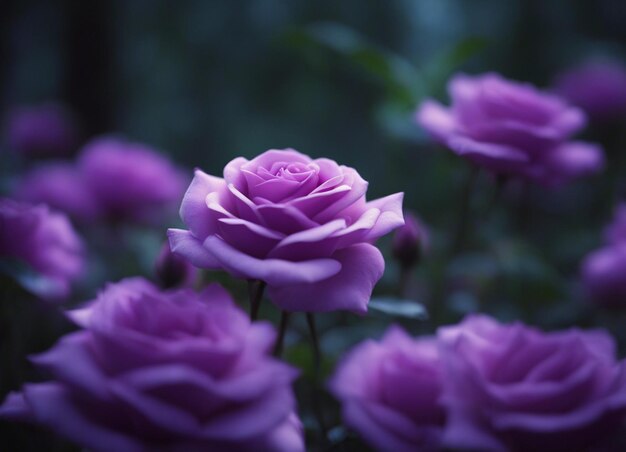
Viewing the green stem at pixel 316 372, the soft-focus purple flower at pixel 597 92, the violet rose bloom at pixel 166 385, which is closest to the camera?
the violet rose bloom at pixel 166 385

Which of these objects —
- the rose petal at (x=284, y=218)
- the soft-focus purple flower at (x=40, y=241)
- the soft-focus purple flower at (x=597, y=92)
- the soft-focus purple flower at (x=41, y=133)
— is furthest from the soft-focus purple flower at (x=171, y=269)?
the soft-focus purple flower at (x=41, y=133)

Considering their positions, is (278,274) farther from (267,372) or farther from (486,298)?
(486,298)

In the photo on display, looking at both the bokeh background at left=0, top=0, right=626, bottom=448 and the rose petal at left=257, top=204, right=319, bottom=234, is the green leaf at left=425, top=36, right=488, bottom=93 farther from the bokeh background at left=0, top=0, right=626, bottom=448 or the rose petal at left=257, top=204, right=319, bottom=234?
the rose petal at left=257, top=204, right=319, bottom=234

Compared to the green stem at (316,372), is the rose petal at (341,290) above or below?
above

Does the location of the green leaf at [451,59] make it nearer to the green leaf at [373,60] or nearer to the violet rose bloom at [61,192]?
the green leaf at [373,60]

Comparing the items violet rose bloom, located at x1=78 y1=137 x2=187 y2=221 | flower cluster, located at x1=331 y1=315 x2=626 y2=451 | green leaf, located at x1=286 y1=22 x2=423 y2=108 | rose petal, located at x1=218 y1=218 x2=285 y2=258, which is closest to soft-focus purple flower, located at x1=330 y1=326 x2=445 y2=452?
flower cluster, located at x1=331 y1=315 x2=626 y2=451
